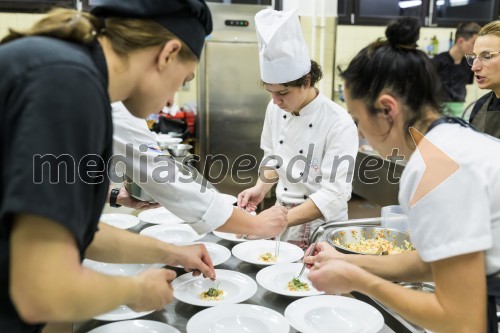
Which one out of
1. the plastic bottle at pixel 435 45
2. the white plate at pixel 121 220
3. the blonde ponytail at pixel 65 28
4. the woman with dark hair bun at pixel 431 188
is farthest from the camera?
the plastic bottle at pixel 435 45

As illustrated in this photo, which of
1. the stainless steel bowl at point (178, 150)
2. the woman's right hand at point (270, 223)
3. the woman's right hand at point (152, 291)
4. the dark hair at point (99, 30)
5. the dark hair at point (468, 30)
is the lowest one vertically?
the stainless steel bowl at point (178, 150)

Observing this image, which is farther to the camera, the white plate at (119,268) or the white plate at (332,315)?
the white plate at (119,268)

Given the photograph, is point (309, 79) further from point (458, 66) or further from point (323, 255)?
point (458, 66)

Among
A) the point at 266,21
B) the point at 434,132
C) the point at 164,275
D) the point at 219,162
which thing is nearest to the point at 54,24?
the point at 164,275

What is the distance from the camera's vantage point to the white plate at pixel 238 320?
125 cm

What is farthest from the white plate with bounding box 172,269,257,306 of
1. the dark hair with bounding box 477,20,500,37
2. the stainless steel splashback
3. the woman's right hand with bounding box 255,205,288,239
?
the stainless steel splashback

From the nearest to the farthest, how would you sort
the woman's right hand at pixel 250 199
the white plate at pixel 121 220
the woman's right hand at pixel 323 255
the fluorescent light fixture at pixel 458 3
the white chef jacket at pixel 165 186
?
the woman's right hand at pixel 323 255 → the white chef jacket at pixel 165 186 → the white plate at pixel 121 220 → the woman's right hand at pixel 250 199 → the fluorescent light fixture at pixel 458 3

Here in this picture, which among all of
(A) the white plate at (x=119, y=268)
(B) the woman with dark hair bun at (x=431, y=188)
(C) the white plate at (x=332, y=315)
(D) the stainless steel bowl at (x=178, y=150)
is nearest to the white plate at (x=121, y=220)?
(A) the white plate at (x=119, y=268)

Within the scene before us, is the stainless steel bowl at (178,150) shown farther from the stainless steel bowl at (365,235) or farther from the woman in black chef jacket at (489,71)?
the woman in black chef jacket at (489,71)

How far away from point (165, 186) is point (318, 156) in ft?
3.35

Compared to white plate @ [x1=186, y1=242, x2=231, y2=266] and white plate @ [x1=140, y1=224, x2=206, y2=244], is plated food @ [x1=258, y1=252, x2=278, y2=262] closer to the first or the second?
white plate @ [x1=186, y1=242, x2=231, y2=266]

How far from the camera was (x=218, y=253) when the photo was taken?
1775 mm

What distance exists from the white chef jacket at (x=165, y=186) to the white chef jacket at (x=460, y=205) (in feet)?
2.52

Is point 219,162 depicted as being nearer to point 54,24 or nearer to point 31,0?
point 31,0
